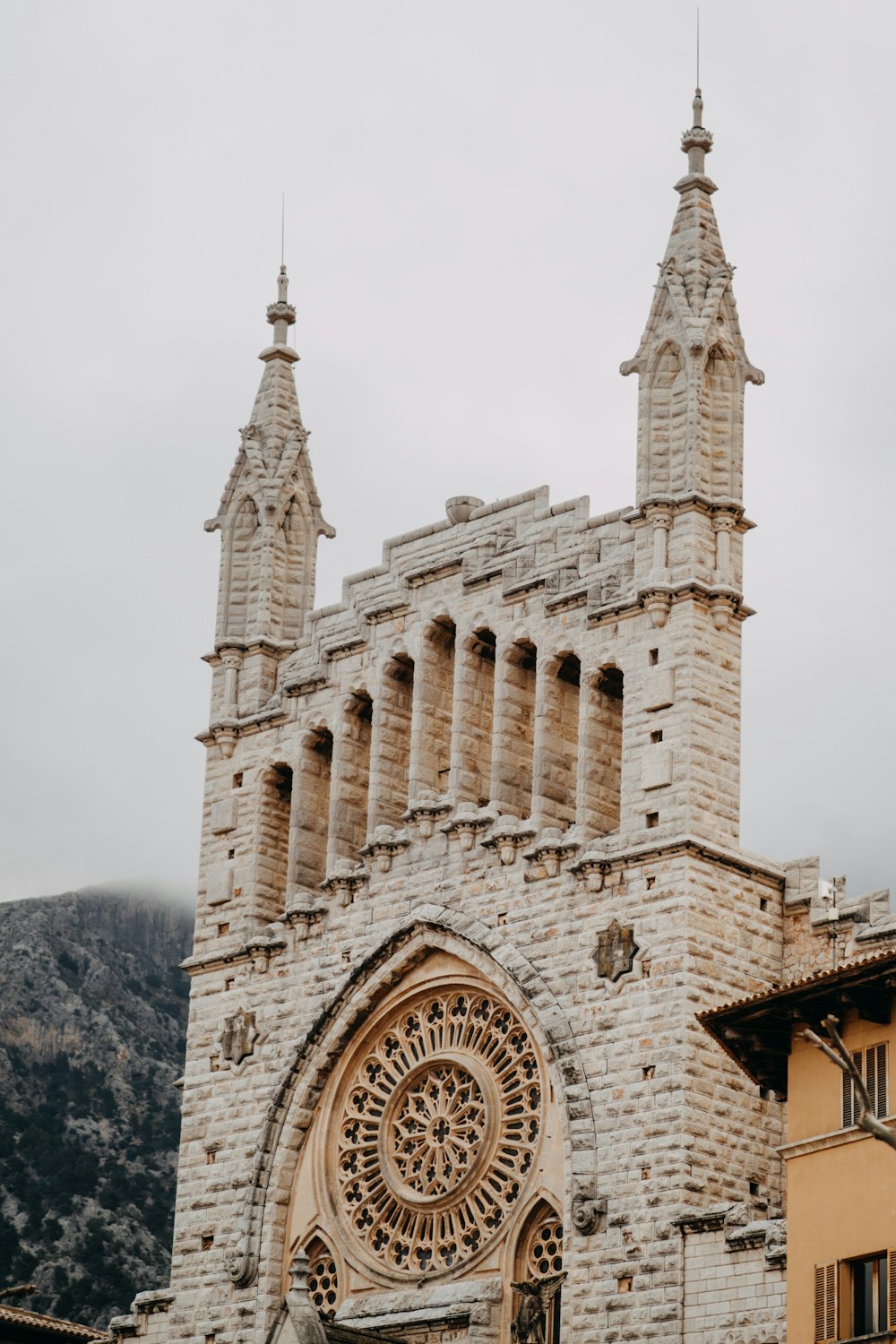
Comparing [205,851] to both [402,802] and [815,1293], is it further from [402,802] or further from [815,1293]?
[815,1293]

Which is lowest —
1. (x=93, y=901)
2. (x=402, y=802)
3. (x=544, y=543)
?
(x=402, y=802)

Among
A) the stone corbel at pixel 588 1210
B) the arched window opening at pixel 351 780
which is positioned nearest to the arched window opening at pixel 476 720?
the arched window opening at pixel 351 780

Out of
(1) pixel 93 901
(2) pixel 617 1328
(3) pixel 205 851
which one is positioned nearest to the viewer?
(2) pixel 617 1328

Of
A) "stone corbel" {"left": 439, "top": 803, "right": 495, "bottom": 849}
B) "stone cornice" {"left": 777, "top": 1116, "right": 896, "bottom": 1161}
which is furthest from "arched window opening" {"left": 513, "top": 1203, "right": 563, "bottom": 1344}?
"stone cornice" {"left": 777, "top": 1116, "right": 896, "bottom": 1161}

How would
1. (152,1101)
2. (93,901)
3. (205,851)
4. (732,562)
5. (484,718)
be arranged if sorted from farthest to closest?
(93,901) → (152,1101) → (205,851) → (484,718) → (732,562)

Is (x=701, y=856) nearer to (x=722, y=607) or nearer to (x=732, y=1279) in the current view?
Result: (x=722, y=607)

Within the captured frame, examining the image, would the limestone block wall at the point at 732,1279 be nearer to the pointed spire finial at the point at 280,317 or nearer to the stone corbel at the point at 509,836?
the stone corbel at the point at 509,836

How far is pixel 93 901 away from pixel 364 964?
4513 centimetres

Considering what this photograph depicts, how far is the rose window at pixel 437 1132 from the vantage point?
142 ft

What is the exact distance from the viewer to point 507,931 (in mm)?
43812

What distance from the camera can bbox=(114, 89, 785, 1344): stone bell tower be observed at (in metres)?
41.0

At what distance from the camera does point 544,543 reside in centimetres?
4619

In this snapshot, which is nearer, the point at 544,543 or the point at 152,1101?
the point at 544,543

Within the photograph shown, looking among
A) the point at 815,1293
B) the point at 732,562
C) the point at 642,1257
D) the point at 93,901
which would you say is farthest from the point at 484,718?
the point at 93,901
